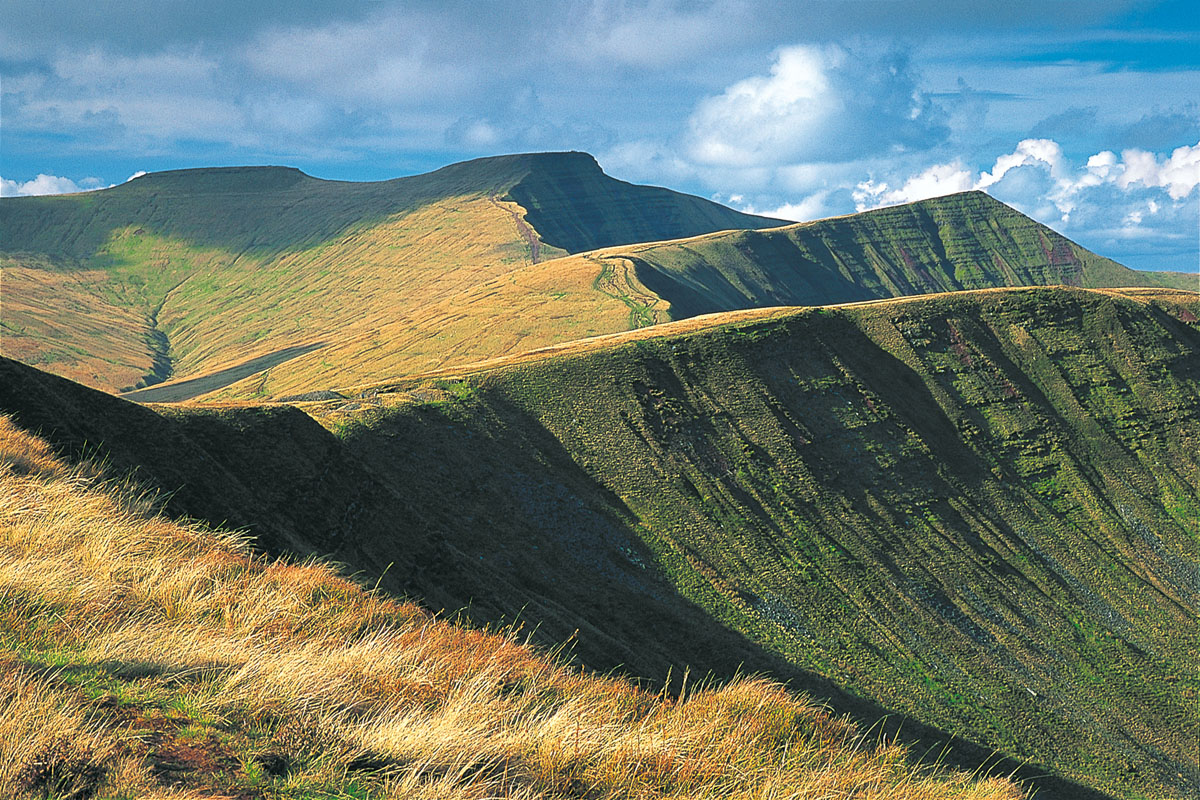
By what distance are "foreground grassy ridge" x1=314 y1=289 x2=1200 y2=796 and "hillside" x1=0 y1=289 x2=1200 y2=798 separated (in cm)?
37

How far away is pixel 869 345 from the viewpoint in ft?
432

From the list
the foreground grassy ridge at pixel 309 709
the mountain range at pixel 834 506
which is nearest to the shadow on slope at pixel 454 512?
the mountain range at pixel 834 506

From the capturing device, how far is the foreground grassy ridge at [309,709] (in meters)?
7.50

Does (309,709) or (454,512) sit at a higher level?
(309,709)

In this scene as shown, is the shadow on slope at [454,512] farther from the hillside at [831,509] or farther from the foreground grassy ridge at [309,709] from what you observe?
the foreground grassy ridge at [309,709]

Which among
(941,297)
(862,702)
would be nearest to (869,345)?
(941,297)

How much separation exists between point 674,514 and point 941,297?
83389mm

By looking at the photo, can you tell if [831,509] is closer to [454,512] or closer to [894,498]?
[894,498]

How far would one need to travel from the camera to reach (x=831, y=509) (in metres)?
103

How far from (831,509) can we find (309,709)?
3934 inches

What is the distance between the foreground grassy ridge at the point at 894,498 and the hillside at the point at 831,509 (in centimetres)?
37

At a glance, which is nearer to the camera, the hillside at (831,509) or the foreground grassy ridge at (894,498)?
the hillside at (831,509)

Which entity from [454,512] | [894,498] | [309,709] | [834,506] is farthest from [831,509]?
[309,709]

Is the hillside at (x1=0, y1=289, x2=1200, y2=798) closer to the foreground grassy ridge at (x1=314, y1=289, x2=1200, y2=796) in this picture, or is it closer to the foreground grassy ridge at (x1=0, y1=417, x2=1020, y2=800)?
the foreground grassy ridge at (x1=314, y1=289, x2=1200, y2=796)
